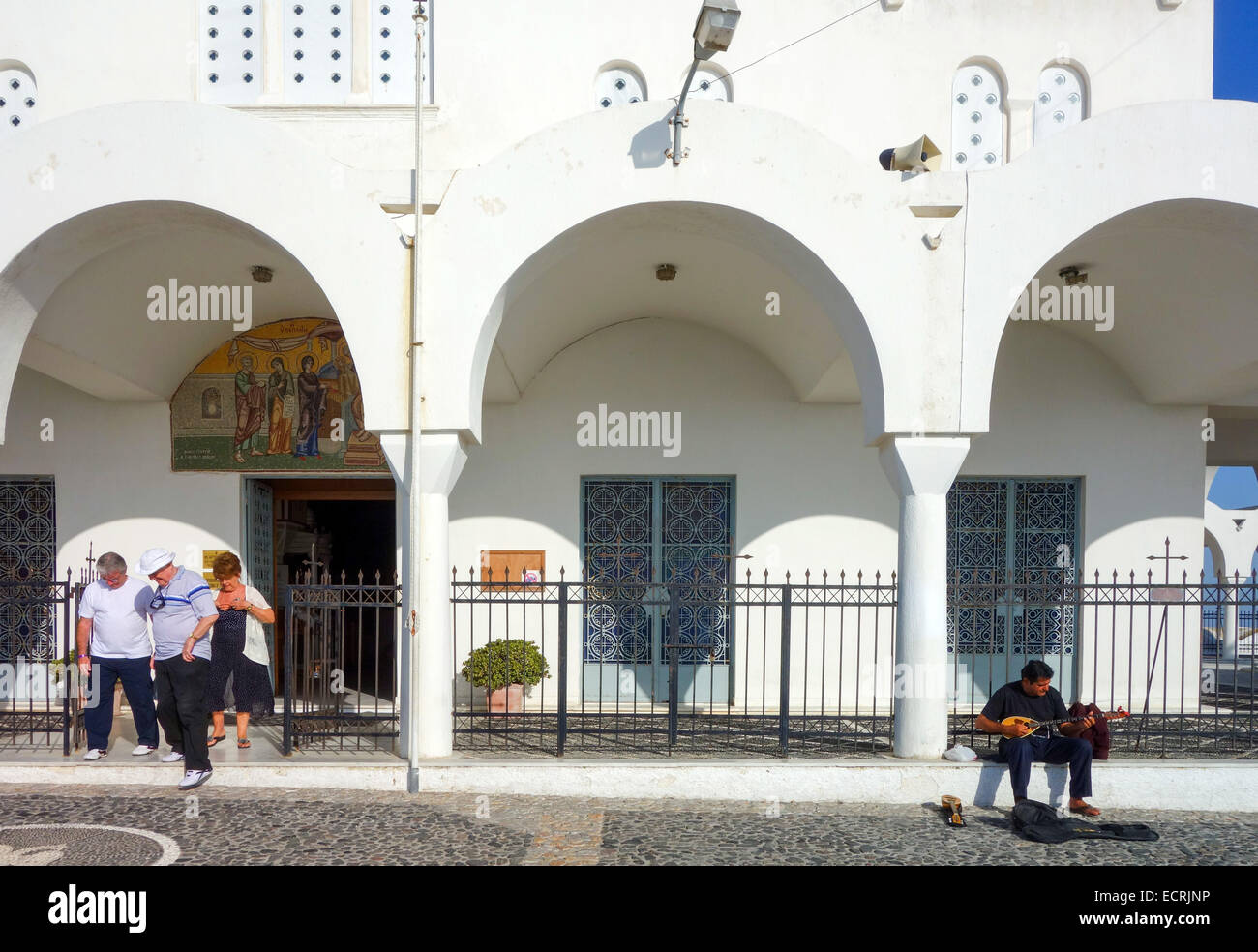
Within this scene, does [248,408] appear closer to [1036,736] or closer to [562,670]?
[562,670]

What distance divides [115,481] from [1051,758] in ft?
31.4

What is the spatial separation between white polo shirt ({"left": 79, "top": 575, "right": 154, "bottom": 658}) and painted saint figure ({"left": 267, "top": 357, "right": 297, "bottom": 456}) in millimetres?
3288

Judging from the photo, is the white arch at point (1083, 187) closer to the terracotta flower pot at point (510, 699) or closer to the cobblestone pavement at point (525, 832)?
the cobblestone pavement at point (525, 832)

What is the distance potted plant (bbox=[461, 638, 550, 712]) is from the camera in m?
9.48

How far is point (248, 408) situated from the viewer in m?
10.5

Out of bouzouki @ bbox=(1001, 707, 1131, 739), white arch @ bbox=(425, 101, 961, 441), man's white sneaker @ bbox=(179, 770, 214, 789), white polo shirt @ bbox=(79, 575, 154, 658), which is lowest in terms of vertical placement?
man's white sneaker @ bbox=(179, 770, 214, 789)

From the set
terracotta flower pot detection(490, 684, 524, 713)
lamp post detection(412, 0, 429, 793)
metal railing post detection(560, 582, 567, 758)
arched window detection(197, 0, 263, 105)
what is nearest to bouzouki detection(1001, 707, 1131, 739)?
metal railing post detection(560, 582, 567, 758)

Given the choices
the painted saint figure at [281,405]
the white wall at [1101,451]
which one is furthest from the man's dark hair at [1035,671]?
the painted saint figure at [281,405]

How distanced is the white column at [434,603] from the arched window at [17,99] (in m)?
5.77

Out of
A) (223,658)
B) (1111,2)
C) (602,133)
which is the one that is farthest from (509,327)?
(1111,2)

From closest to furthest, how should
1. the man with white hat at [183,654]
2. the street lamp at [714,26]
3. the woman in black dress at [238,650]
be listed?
the street lamp at [714,26]
the man with white hat at [183,654]
the woman in black dress at [238,650]

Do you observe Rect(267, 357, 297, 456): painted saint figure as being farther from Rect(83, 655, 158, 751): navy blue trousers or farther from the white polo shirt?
Rect(83, 655, 158, 751): navy blue trousers

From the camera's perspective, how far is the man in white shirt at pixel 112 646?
7164 millimetres
